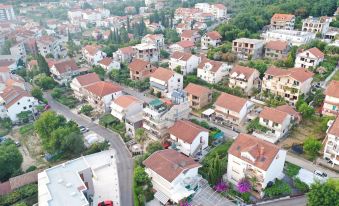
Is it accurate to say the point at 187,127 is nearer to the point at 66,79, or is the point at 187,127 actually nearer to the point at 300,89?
the point at 300,89

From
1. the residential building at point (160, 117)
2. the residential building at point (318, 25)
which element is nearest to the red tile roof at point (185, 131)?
the residential building at point (160, 117)

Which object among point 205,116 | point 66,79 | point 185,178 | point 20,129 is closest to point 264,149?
point 185,178

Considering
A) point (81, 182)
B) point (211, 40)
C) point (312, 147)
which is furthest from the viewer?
point (211, 40)

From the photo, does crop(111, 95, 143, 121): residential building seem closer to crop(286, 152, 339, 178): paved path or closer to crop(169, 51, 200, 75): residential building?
crop(169, 51, 200, 75): residential building

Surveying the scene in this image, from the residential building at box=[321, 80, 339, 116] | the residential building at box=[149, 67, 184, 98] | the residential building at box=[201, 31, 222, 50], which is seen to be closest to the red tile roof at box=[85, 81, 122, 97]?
the residential building at box=[149, 67, 184, 98]

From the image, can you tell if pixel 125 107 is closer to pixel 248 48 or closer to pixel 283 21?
pixel 248 48

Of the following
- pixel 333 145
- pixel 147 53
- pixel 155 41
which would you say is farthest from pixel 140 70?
pixel 333 145
